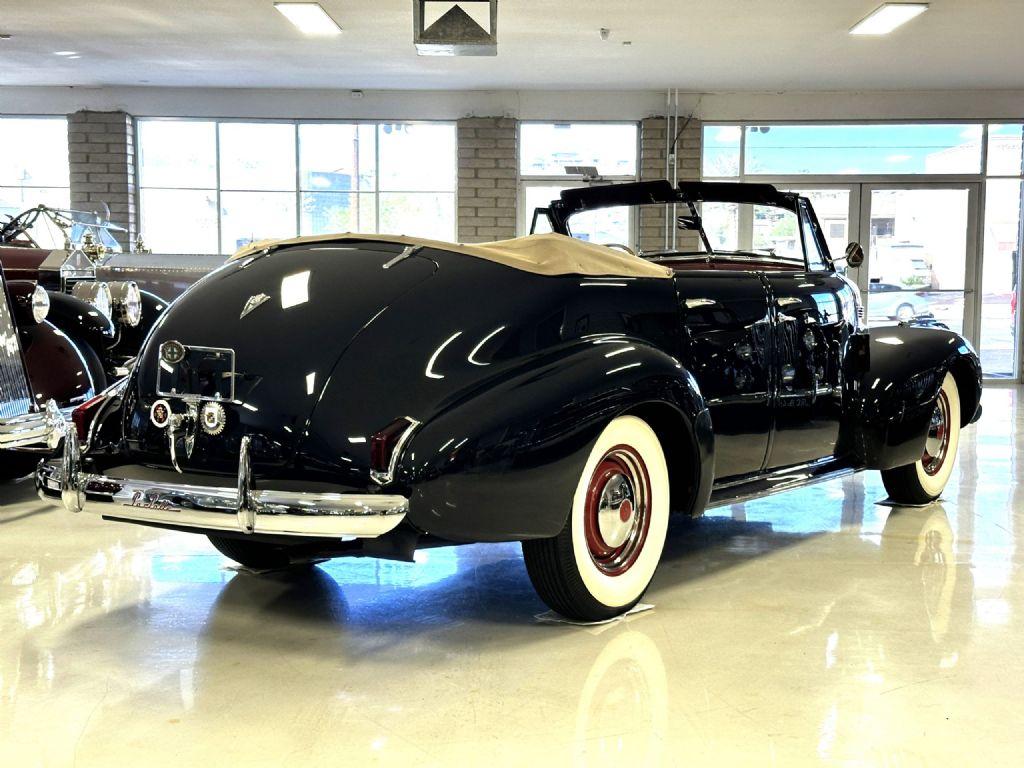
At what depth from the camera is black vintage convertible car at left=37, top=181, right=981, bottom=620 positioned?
8.99 feet

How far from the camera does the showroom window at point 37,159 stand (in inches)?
561

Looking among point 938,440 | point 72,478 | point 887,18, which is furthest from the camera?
point 887,18

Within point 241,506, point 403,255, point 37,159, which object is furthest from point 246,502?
point 37,159

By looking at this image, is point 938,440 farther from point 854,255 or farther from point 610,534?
point 610,534

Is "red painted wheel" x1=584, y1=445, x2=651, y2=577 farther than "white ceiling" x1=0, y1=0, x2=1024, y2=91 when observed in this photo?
No

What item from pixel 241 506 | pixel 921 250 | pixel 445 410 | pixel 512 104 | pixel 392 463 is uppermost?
pixel 512 104

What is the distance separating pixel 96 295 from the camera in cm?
570

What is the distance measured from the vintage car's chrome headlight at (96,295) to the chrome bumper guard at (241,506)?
284 cm

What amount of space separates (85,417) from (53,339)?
7.02 ft

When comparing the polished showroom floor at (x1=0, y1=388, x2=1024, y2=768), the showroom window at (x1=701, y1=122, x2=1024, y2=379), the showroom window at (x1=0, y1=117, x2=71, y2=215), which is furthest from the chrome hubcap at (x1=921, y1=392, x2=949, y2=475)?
the showroom window at (x1=0, y1=117, x2=71, y2=215)

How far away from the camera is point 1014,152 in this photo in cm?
1372

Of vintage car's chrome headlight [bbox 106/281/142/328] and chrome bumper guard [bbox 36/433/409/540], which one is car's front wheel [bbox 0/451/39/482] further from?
chrome bumper guard [bbox 36/433/409/540]

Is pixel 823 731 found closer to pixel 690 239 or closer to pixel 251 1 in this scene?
pixel 251 1

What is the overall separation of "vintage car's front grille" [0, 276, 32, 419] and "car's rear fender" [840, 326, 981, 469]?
3674mm
